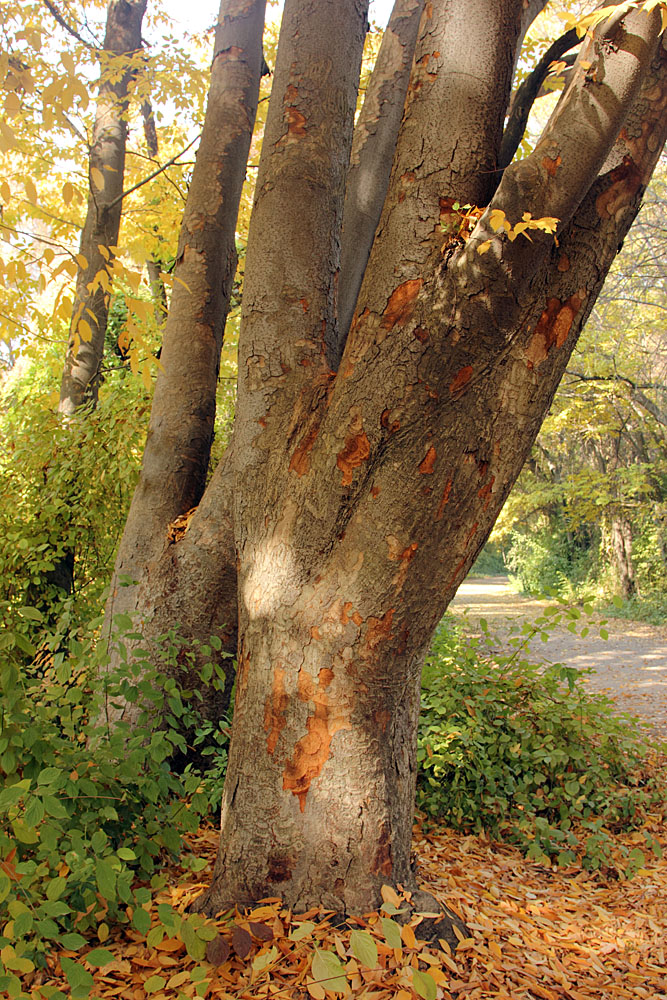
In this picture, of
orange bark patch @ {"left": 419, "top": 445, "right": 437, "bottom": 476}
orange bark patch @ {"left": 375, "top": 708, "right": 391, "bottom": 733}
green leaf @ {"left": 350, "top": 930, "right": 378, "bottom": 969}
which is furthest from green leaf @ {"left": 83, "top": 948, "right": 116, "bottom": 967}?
orange bark patch @ {"left": 419, "top": 445, "right": 437, "bottom": 476}

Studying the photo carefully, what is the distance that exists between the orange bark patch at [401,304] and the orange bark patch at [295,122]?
1.20 m

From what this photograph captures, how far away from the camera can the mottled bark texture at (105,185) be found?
6.38m

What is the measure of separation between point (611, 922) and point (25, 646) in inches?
103

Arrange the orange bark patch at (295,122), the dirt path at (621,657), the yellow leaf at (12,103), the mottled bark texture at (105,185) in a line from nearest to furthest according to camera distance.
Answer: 1. the yellow leaf at (12,103)
2. the orange bark patch at (295,122)
3. the mottled bark texture at (105,185)
4. the dirt path at (621,657)

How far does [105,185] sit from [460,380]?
5.76m

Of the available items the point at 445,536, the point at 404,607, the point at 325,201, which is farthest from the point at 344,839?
the point at 325,201

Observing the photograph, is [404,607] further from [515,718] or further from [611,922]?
[515,718]

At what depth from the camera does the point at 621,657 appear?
11.0 m

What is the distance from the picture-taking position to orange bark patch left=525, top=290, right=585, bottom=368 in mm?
2197

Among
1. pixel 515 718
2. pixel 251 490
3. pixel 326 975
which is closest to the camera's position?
pixel 326 975

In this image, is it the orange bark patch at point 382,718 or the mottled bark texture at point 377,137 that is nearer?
the orange bark patch at point 382,718

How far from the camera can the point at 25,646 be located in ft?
7.23

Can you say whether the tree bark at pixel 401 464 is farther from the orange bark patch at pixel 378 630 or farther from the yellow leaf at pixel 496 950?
the yellow leaf at pixel 496 950

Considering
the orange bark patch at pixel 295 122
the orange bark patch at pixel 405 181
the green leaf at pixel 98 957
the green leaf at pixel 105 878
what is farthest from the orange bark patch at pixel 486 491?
the orange bark patch at pixel 295 122
